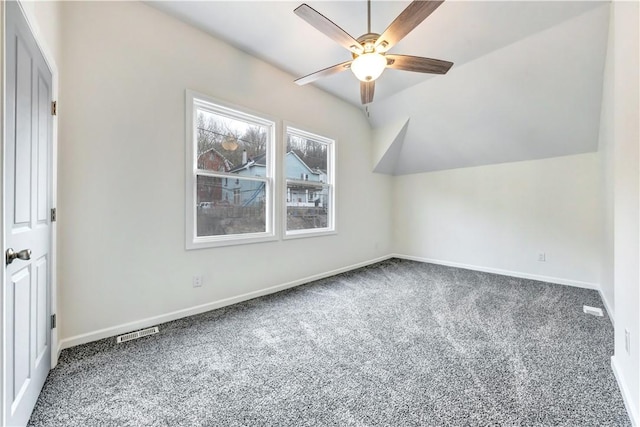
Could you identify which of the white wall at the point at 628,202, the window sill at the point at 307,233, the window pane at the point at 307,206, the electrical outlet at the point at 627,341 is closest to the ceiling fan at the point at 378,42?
the white wall at the point at 628,202

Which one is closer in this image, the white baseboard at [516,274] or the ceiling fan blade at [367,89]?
the ceiling fan blade at [367,89]

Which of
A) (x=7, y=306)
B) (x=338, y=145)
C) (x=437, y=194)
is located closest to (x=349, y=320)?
(x=7, y=306)

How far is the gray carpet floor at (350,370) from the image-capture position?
1.37m

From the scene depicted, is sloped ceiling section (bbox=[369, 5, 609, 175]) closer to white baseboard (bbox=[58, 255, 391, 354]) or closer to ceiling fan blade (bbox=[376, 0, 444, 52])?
ceiling fan blade (bbox=[376, 0, 444, 52])

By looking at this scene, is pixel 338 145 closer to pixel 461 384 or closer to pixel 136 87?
pixel 136 87

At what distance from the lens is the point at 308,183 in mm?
3854

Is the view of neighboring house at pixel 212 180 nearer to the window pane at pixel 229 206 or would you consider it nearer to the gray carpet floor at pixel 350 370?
the window pane at pixel 229 206

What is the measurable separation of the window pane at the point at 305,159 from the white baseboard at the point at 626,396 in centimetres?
332

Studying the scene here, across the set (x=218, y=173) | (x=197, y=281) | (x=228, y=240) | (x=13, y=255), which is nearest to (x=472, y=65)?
(x=218, y=173)

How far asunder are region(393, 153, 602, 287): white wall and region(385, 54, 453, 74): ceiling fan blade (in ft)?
9.52

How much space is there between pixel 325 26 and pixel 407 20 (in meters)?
0.54

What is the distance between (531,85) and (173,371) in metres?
4.54

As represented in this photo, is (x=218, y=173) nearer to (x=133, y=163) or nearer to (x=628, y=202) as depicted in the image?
(x=133, y=163)

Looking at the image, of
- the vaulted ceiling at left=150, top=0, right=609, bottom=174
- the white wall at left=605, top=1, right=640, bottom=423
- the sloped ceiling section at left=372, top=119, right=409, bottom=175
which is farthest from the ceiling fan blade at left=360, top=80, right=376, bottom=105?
the sloped ceiling section at left=372, top=119, right=409, bottom=175
